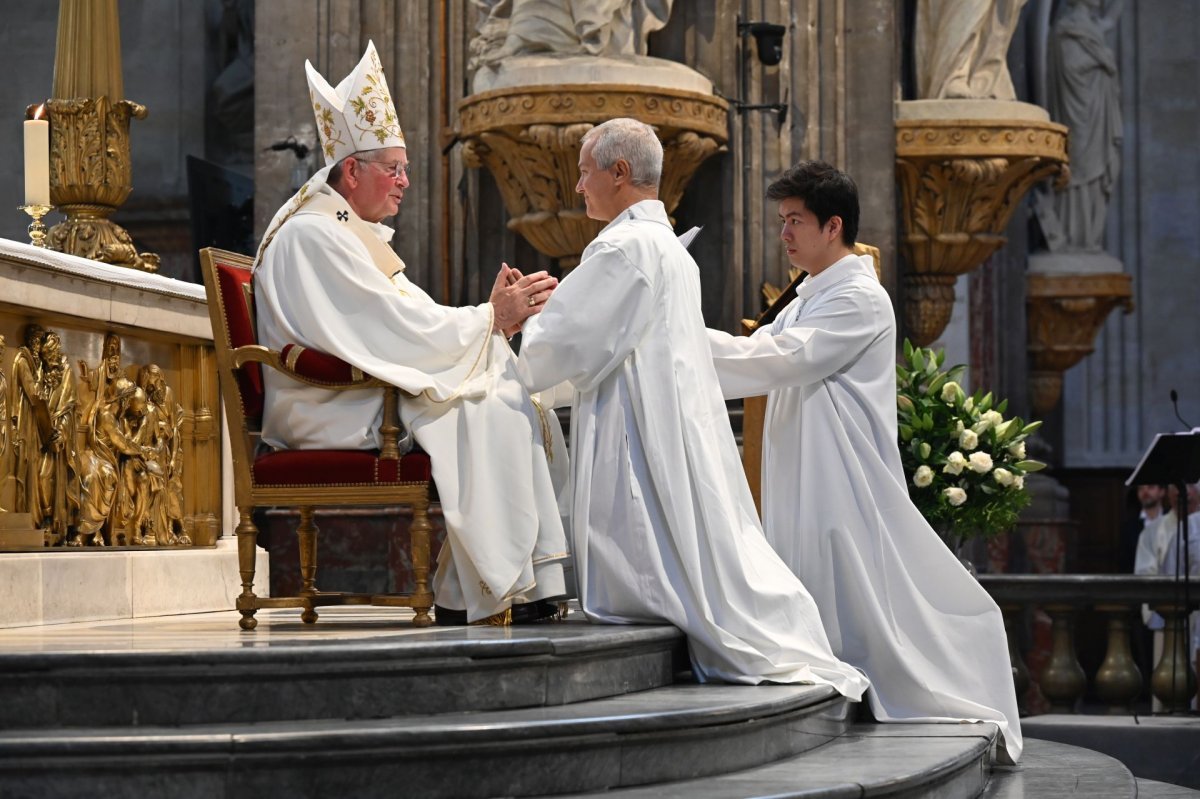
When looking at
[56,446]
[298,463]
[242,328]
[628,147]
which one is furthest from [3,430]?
[628,147]

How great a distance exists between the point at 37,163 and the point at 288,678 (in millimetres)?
2648

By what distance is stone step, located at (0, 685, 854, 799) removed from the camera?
368cm

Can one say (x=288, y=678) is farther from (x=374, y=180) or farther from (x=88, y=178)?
(x=88, y=178)

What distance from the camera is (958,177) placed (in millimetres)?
8867

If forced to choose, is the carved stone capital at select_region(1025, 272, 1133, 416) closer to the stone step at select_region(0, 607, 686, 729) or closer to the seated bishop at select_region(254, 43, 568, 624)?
the seated bishop at select_region(254, 43, 568, 624)

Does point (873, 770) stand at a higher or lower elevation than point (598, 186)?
lower

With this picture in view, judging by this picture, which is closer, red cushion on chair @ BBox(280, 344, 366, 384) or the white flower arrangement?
red cushion on chair @ BBox(280, 344, 366, 384)

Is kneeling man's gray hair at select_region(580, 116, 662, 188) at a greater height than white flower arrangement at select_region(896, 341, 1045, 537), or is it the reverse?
kneeling man's gray hair at select_region(580, 116, 662, 188)

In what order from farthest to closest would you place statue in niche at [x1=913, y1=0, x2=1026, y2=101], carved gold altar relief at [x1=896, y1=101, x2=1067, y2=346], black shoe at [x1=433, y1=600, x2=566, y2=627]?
statue in niche at [x1=913, y1=0, x2=1026, y2=101]
carved gold altar relief at [x1=896, y1=101, x2=1067, y2=346]
black shoe at [x1=433, y1=600, x2=566, y2=627]

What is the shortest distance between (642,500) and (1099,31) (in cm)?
866

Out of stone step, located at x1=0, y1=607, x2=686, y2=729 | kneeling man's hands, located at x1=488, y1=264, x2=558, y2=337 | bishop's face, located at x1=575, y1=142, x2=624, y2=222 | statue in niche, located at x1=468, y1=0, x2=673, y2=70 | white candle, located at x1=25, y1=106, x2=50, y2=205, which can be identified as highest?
statue in niche, located at x1=468, y1=0, x2=673, y2=70

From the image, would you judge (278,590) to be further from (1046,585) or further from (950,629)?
(950,629)

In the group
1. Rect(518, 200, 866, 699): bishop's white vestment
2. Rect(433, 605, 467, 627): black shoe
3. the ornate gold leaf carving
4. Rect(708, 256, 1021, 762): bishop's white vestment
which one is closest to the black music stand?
Rect(708, 256, 1021, 762): bishop's white vestment

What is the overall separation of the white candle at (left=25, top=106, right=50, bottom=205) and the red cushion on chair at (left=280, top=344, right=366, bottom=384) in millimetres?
1533
